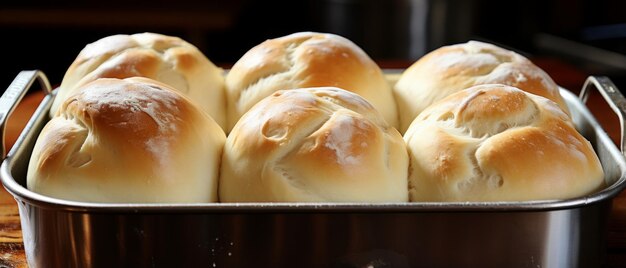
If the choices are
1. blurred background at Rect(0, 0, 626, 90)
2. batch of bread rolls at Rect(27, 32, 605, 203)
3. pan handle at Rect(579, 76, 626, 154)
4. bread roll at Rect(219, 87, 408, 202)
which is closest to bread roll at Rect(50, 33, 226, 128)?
batch of bread rolls at Rect(27, 32, 605, 203)

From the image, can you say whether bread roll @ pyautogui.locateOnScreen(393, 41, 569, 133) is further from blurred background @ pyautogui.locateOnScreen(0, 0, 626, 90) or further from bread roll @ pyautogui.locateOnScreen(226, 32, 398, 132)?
blurred background @ pyautogui.locateOnScreen(0, 0, 626, 90)

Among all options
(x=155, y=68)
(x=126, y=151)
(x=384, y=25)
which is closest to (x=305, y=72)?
(x=155, y=68)

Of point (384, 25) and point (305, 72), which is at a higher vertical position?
point (305, 72)

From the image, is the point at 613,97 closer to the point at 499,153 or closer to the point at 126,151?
the point at 499,153

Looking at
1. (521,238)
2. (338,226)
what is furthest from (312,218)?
(521,238)

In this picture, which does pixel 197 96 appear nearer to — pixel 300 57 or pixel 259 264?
pixel 300 57

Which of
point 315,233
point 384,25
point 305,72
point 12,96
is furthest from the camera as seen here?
point 384,25
